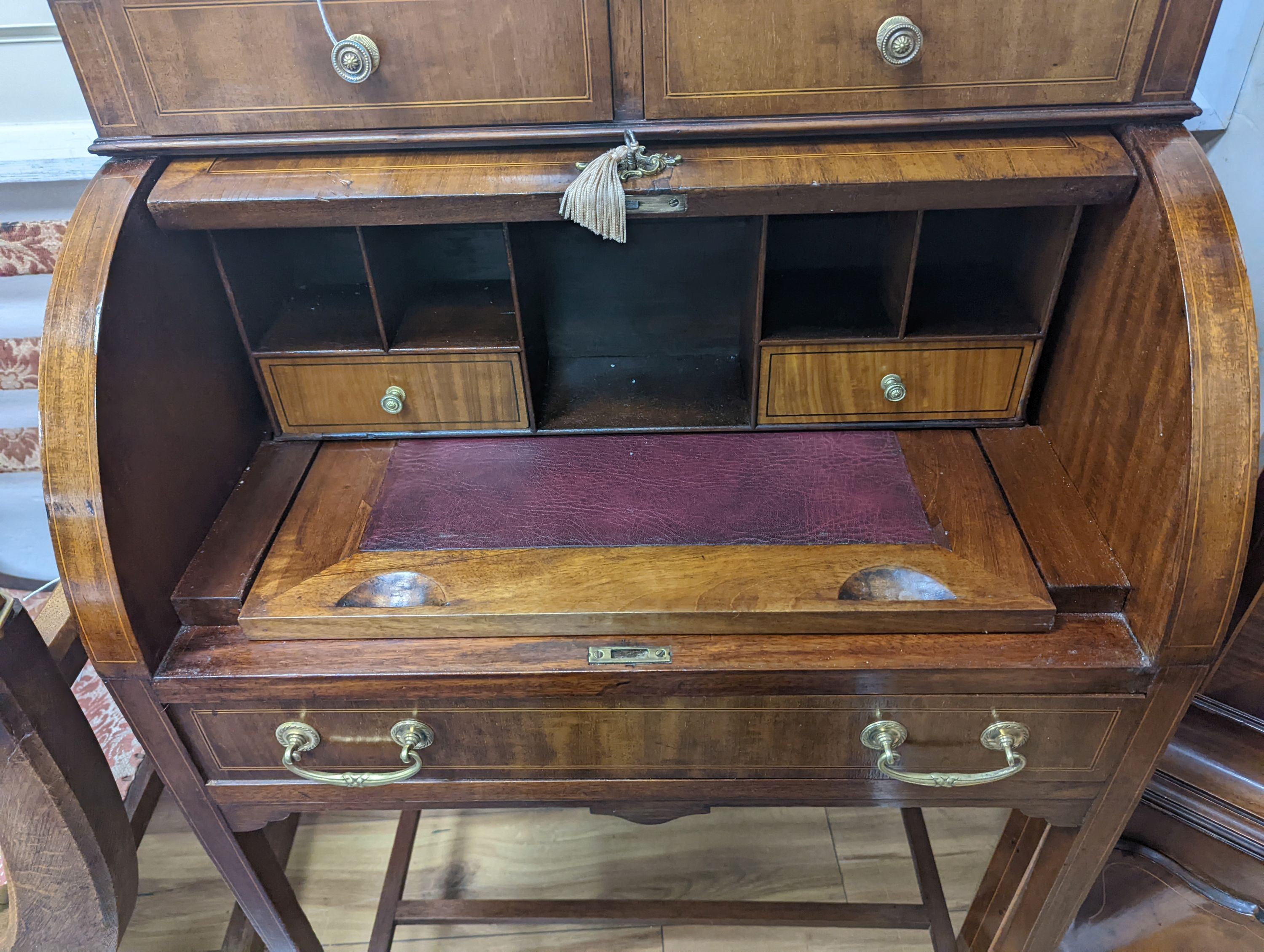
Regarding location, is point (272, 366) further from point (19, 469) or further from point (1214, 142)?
point (1214, 142)

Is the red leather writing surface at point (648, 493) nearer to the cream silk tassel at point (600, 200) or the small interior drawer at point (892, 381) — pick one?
the small interior drawer at point (892, 381)

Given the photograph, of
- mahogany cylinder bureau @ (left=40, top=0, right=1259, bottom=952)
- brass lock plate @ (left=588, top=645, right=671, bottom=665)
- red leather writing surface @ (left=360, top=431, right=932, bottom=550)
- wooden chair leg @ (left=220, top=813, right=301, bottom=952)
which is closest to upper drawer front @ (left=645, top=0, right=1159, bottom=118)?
mahogany cylinder bureau @ (left=40, top=0, right=1259, bottom=952)

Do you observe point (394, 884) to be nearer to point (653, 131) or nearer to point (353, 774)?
point (353, 774)

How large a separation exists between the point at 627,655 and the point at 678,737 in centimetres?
14

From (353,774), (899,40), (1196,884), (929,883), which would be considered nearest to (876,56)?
(899,40)

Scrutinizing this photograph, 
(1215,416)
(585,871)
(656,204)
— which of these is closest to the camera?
(1215,416)

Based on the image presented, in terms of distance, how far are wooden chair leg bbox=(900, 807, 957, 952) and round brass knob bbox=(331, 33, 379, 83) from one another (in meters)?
1.34

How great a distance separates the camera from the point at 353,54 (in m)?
0.79

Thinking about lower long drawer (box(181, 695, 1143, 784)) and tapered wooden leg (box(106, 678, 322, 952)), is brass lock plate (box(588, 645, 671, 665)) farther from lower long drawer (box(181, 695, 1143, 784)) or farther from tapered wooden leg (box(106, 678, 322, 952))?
tapered wooden leg (box(106, 678, 322, 952))

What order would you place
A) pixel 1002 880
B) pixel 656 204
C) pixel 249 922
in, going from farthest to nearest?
1. pixel 249 922
2. pixel 1002 880
3. pixel 656 204

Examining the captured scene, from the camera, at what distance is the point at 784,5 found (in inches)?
30.7

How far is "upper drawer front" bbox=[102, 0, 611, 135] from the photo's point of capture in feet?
2.58

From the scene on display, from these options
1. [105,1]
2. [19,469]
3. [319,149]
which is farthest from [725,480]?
[19,469]

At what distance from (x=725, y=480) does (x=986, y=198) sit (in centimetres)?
A: 40
